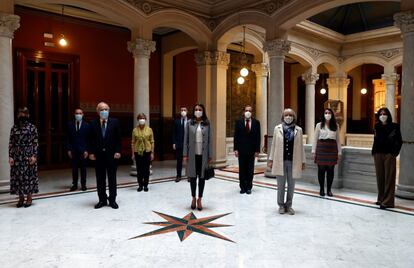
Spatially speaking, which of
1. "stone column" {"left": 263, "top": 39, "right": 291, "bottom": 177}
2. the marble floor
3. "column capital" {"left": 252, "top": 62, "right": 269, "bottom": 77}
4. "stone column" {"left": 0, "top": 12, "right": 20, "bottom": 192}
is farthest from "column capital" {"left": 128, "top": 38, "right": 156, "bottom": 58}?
"column capital" {"left": 252, "top": 62, "right": 269, "bottom": 77}

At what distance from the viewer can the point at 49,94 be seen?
9688mm

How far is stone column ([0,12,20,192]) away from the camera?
630cm

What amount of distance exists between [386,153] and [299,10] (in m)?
3.92

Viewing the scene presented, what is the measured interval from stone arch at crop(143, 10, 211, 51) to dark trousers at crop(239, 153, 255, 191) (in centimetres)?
409

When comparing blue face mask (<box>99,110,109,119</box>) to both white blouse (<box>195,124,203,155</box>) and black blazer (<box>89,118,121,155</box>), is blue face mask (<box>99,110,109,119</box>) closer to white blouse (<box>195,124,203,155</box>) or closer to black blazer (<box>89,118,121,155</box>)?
black blazer (<box>89,118,121,155</box>)

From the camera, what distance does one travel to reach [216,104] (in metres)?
10.0

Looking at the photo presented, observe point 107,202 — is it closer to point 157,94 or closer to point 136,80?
point 136,80

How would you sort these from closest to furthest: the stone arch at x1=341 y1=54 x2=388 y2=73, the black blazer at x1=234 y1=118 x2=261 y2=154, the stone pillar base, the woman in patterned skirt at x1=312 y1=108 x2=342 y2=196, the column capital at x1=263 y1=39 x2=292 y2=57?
the stone pillar base
the woman in patterned skirt at x1=312 y1=108 x2=342 y2=196
the black blazer at x1=234 y1=118 x2=261 y2=154
the column capital at x1=263 y1=39 x2=292 y2=57
the stone arch at x1=341 y1=54 x2=388 y2=73

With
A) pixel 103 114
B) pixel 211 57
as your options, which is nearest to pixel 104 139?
pixel 103 114

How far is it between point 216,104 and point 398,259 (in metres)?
6.98

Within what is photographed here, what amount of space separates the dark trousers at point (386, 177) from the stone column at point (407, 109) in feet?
2.73

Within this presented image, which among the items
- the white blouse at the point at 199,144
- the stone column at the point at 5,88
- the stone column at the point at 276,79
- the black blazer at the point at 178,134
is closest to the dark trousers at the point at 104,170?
the white blouse at the point at 199,144

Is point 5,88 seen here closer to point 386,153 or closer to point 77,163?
point 77,163

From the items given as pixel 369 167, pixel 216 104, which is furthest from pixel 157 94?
pixel 369 167
